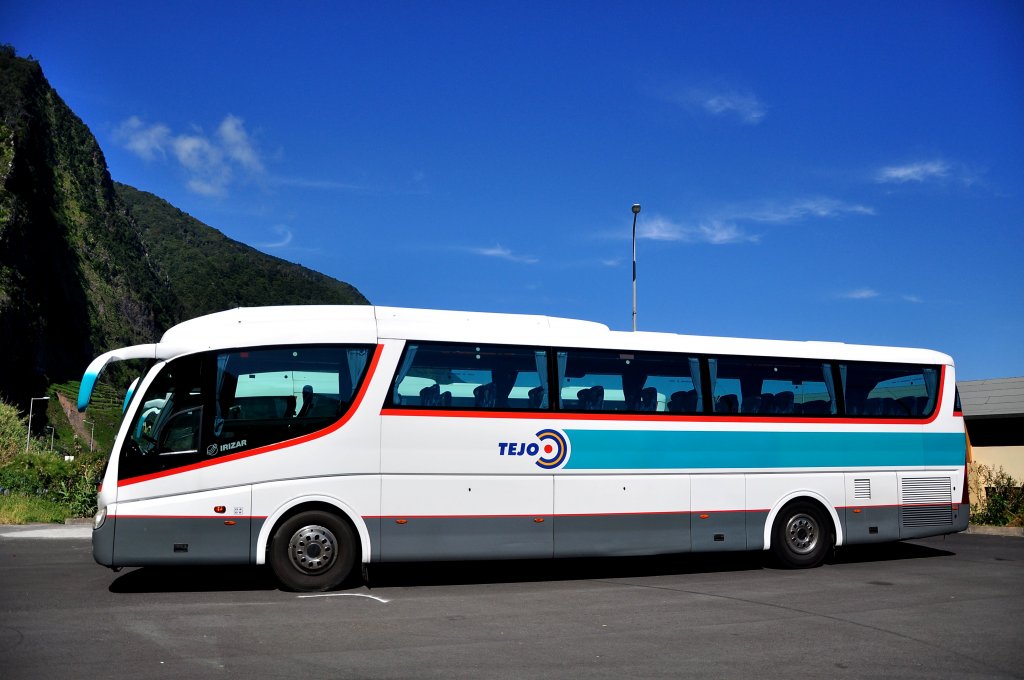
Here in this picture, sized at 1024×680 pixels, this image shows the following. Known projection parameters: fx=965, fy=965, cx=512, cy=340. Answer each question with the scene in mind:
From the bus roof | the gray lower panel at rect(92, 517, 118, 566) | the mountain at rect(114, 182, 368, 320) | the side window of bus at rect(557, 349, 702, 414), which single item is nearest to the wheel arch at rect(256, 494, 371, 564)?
the gray lower panel at rect(92, 517, 118, 566)

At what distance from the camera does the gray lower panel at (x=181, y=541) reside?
1077cm

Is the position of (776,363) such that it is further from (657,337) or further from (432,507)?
(432,507)

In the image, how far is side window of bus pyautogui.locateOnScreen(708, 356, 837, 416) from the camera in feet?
44.6

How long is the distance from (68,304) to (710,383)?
9334 cm

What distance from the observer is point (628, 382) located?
12969mm

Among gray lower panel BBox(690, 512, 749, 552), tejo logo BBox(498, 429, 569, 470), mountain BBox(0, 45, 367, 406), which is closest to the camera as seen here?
tejo logo BBox(498, 429, 569, 470)

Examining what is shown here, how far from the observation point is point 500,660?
777 centimetres

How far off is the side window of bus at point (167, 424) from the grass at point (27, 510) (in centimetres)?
1114

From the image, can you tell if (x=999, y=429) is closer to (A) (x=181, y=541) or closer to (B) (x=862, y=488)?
(B) (x=862, y=488)

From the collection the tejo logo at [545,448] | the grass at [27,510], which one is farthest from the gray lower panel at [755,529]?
the grass at [27,510]

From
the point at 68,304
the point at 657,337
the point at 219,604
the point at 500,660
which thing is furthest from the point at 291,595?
the point at 68,304

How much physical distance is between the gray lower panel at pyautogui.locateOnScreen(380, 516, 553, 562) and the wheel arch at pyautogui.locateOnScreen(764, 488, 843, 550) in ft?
11.2

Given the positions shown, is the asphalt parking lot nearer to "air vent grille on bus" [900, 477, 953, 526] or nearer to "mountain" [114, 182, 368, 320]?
"air vent grille on bus" [900, 477, 953, 526]

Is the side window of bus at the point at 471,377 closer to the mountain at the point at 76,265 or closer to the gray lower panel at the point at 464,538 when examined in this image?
the gray lower panel at the point at 464,538
